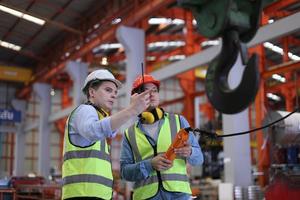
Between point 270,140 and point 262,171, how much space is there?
5.15ft

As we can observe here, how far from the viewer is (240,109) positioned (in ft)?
4.42

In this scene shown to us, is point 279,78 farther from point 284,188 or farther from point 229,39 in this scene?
point 229,39

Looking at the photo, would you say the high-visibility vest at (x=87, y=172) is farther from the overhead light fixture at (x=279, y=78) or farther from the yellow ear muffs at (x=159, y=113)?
the overhead light fixture at (x=279, y=78)

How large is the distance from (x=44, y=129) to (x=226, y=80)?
1985cm

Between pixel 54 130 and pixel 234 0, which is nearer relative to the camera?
pixel 234 0

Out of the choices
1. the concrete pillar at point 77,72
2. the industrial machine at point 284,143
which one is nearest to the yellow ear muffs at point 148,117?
the industrial machine at point 284,143

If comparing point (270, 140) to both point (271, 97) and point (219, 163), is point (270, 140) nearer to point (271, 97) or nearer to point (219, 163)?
point (271, 97)

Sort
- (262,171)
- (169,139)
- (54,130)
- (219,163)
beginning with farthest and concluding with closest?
(54,130) → (219,163) → (262,171) → (169,139)

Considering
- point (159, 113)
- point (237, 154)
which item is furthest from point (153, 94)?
point (237, 154)

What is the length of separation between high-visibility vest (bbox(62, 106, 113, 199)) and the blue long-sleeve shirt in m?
0.34

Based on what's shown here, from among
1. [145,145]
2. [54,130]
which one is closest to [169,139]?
[145,145]

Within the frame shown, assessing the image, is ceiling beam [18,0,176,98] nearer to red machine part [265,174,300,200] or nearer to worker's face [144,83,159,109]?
red machine part [265,174,300,200]

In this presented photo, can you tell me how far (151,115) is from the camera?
A: 3145mm

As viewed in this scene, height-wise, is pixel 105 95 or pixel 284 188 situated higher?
pixel 105 95
